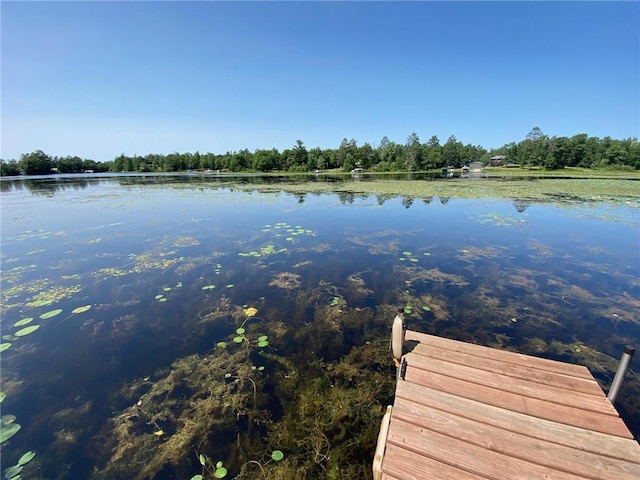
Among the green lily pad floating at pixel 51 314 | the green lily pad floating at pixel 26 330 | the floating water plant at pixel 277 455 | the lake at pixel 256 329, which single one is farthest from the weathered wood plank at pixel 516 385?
the green lily pad floating at pixel 51 314

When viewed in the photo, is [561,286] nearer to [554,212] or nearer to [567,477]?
[567,477]

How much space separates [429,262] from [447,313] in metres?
2.54

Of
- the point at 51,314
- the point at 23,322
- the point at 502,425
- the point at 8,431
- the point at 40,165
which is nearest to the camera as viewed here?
the point at 502,425

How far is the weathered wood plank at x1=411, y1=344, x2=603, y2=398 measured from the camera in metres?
2.52

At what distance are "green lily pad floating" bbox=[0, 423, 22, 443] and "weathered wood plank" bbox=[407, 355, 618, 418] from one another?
4.35m

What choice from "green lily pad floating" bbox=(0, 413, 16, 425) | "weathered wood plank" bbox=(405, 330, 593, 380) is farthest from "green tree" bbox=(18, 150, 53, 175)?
"weathered wood plank" bbox=(405, 330, 593, 380)

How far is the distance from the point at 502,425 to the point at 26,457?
4.45 metres

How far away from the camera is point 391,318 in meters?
4.59

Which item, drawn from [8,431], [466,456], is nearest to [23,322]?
[8,431]

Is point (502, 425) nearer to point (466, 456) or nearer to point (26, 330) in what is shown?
point (466, 456)

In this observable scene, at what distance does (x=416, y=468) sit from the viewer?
1.80 m

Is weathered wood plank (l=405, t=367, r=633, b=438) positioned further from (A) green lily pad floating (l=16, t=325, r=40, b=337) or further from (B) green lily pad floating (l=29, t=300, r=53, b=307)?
(B) green lily pad floating (l=29, t=300, r=53, b=307)

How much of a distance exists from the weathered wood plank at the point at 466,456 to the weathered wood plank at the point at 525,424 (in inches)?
10.8

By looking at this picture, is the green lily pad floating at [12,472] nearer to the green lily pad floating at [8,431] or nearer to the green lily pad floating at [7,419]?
the green lily pad floating at [8,431]
